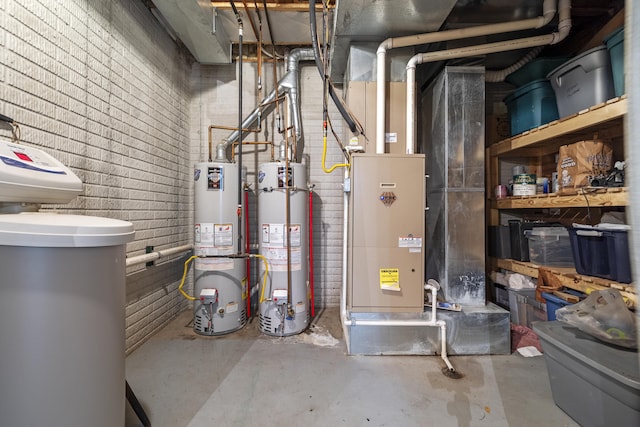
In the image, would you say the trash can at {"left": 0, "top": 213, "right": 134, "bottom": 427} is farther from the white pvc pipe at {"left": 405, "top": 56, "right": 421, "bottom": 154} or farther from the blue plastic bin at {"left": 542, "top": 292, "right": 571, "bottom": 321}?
the blue plastic bin at {"left": 542, "top": 292, "right": 571, "bottom": 321}

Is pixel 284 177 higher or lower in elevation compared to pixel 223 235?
higher

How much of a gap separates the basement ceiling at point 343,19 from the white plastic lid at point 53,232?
1979 mm

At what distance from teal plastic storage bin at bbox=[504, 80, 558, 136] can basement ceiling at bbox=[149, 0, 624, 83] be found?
0.39 metres

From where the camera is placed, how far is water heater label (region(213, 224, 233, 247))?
2281 mm

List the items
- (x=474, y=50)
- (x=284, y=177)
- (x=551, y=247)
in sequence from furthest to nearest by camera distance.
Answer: (x=284, y=177)
(x=551, y=247)
(x=474, y=50)

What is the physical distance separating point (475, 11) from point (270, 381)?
321 cm

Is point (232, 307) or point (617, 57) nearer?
point (617, 57)

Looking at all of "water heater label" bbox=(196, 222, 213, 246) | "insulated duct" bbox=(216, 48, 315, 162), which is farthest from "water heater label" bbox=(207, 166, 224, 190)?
"insulated duct" bbox=(216, 48, 315, 162)

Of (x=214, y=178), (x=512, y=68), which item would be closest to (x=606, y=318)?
(x=512, y=68)

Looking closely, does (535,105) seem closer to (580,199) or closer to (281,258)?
(580,199)

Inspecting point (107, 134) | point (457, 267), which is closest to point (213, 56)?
point (107, 134)

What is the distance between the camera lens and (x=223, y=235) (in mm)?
2299

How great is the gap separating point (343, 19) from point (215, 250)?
83.9 inches

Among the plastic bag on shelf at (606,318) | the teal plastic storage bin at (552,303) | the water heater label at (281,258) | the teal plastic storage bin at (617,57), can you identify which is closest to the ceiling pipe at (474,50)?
the teal plastic storage bin at (617,57)
